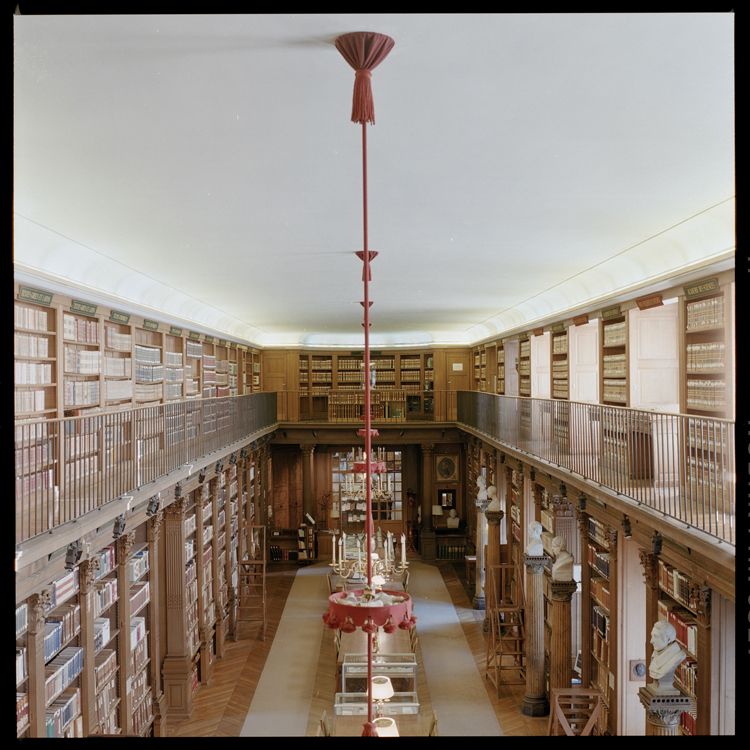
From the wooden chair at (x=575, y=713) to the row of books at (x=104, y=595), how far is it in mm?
4242

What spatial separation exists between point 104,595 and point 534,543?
4.81m

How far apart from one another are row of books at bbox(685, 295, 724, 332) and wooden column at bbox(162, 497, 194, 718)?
6106mm

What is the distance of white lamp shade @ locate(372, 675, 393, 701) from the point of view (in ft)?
20.9

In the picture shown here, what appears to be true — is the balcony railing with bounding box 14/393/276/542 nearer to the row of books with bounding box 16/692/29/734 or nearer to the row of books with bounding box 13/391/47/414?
the row of books with bounding box 13/391/47/414

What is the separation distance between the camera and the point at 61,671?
4660 millimetres

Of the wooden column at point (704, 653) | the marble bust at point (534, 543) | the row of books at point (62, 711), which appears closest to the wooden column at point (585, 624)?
the marble bust at point (534, 543)

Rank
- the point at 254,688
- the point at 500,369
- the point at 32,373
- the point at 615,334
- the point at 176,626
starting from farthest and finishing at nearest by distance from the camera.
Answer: the point at 500,369, the point at 254,688, the point at 176,626, the point at 615,334, the point at 32,373

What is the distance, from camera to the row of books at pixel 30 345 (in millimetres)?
4902

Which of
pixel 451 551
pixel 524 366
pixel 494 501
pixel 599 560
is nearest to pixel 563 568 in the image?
pixel 599 560

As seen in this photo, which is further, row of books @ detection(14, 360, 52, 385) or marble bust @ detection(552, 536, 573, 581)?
marble bust @ detection(552, 536, 573, 581)

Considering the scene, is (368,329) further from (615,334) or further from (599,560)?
(599,560)

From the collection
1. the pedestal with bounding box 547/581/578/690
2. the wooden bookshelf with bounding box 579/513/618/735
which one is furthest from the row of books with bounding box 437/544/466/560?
the wooden bookshelf with bounding box 579/513/618/735

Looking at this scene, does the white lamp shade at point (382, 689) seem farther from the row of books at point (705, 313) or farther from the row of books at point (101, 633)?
the row of books at point (705, 313)

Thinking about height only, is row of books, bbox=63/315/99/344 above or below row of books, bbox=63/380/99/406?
above
